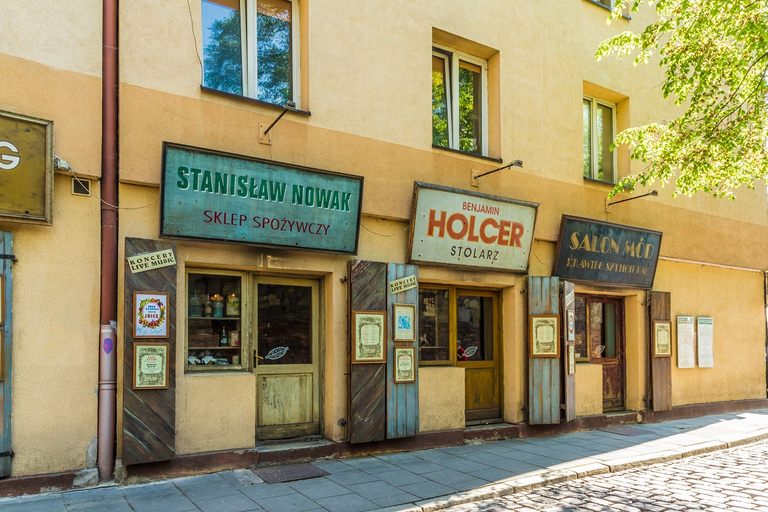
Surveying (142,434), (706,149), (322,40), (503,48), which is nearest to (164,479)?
(142,434)

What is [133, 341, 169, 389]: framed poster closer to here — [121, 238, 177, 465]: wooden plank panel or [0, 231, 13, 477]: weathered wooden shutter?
[121, 238, 177, 465]: wooden plank panel

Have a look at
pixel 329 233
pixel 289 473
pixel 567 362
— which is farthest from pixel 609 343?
pixel 289 473

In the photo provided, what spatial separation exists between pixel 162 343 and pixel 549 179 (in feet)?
22.2

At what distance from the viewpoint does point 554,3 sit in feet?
35.5

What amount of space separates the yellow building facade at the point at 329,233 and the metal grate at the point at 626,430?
253 mm

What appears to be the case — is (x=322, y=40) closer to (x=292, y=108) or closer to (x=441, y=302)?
(x=292, y=108)

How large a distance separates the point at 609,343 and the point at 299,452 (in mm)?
6995

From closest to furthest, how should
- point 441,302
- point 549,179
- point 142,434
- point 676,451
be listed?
point 142,434, point 676,451, point 441,302, point 549,179

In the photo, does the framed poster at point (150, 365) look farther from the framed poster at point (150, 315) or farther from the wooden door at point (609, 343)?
the wooden door at point (609, 343)

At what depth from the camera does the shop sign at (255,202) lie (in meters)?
6.72

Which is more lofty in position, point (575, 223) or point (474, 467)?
point (575, 223)

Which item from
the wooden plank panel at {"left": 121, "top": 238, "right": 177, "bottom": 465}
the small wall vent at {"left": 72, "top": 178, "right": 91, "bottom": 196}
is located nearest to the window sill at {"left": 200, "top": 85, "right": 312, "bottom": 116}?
the small wall vent at {"left": 72, "top": 178, "right": 91, "bottom": 196}

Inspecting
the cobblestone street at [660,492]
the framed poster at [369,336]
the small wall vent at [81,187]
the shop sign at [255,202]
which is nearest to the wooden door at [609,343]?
the cobblestone street at [660,492]

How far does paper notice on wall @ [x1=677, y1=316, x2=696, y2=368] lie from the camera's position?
12352 mm
